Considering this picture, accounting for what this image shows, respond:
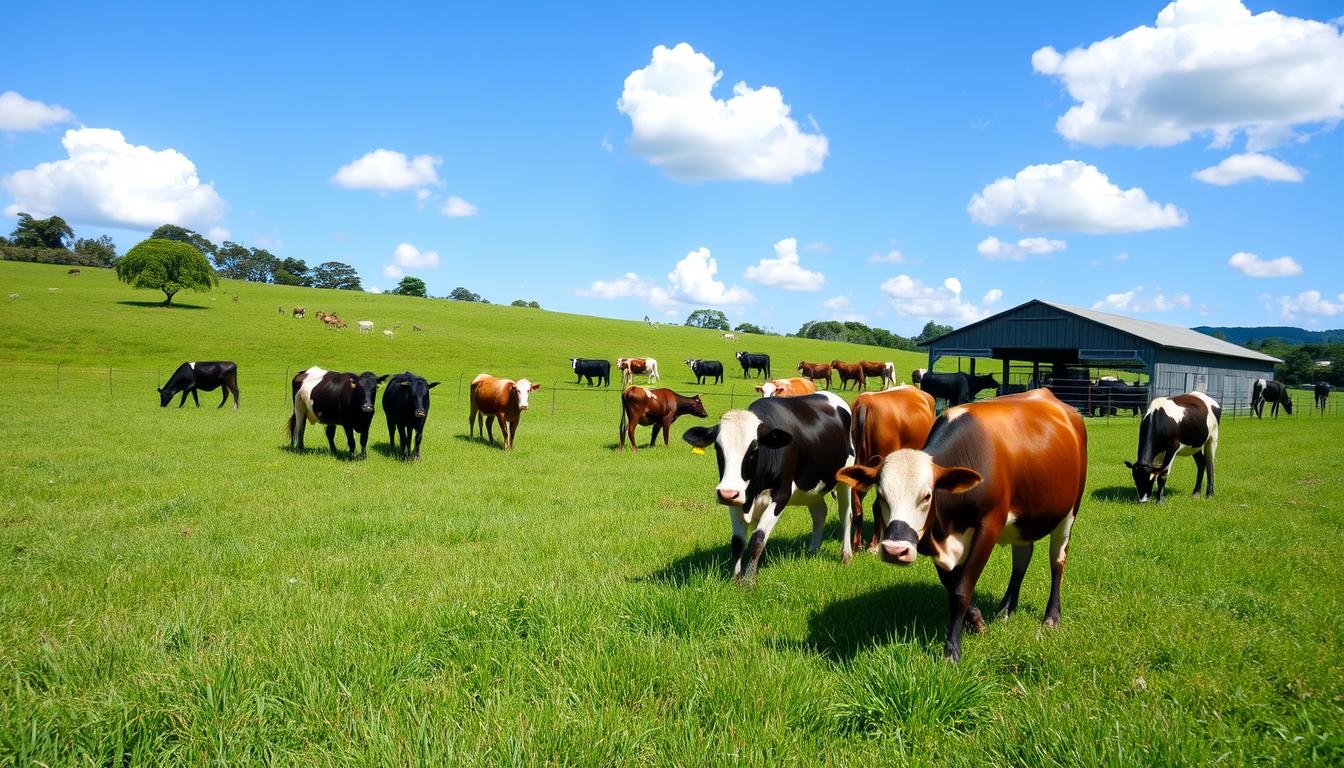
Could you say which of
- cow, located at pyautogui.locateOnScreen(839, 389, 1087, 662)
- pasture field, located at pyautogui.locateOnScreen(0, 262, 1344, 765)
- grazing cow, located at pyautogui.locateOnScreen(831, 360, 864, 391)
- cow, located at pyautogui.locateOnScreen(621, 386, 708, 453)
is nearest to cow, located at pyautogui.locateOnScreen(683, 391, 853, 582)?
pasture field, located at pyautogui.locateOnScreen(0, 262, 1344, 765)

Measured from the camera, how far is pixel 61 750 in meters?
2.91

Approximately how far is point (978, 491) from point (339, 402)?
42.4 ft

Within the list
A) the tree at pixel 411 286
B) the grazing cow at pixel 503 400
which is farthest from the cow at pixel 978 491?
the tree at pixel 411 286

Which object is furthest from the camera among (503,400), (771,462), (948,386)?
(948,386)

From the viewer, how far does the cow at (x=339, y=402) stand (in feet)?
44.5

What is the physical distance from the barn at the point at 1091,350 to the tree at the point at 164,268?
62280 millimetres

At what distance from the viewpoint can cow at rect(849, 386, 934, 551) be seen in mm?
7891

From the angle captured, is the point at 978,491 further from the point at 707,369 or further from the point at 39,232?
the point at 39,232

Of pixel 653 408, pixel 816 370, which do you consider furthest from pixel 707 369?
pixel 653 408

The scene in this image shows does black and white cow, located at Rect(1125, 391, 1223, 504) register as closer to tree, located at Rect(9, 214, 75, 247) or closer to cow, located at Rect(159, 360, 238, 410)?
cow, located at Rect(159, 360, 238, 410)

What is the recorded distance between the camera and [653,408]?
17.5 m

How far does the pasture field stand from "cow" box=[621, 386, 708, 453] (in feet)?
19.0

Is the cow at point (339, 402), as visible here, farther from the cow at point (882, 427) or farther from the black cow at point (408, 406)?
the cow at point (882, 427)

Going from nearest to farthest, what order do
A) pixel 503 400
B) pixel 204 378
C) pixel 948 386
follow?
1. pixel 503 400
2. pixel 204 378
3. pixel 948 386
